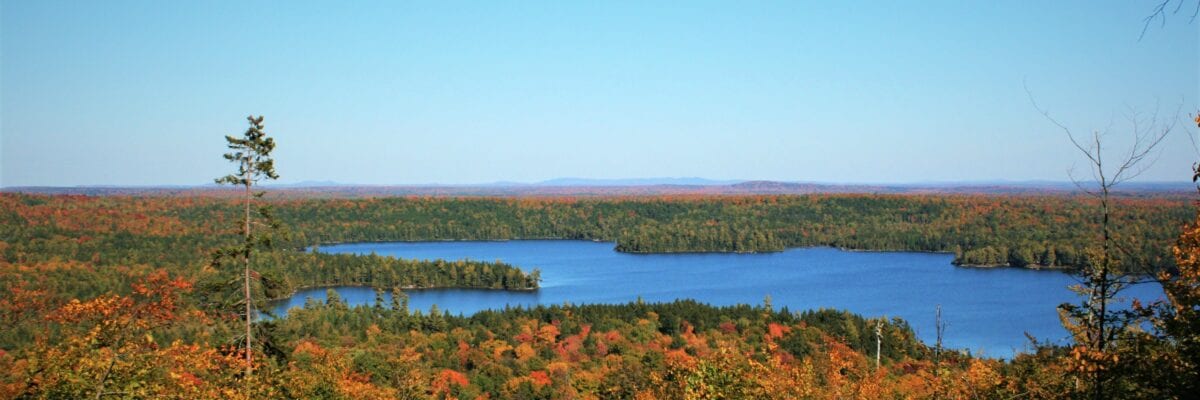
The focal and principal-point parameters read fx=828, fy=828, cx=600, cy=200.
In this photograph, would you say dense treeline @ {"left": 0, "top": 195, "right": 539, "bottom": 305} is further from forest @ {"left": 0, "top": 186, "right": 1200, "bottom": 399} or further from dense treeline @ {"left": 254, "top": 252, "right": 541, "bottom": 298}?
forest @ {"left": 0, "top": 186, "right": 1200, "bottom": 399}

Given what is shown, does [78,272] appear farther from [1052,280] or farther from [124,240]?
[1052,280]

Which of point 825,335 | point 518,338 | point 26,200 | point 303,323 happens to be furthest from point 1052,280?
point 26,200

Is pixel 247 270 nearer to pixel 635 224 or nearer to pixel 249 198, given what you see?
pixel 249 198

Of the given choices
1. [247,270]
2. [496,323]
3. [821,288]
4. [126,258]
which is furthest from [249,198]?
[821,288]

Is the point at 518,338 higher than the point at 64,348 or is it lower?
lower

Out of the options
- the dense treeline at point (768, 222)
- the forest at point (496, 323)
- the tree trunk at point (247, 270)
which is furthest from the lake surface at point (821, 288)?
the tree trunk at point (247, 270)

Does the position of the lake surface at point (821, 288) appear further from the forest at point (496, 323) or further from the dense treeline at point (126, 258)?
the forest at point (496, 323)
